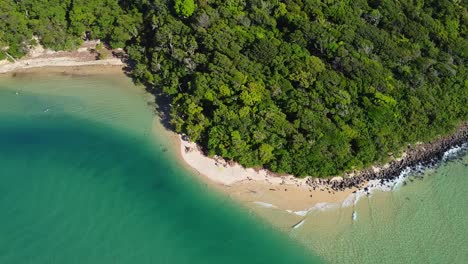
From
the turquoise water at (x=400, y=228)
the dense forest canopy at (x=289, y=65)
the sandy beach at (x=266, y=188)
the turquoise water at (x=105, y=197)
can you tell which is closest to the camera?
the turquoise water at (x=105, y=197)

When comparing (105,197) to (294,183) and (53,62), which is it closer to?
(294,183)

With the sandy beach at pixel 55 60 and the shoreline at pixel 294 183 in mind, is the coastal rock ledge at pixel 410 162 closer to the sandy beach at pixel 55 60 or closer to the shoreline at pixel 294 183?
the shoreline at pixel 294 183

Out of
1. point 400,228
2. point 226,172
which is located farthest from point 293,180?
point 400,228

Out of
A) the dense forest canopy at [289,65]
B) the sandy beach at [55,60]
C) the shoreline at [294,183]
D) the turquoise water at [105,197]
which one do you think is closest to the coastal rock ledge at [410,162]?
the shoreline at [294,183]

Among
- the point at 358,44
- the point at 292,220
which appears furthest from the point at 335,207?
the point at 358,44

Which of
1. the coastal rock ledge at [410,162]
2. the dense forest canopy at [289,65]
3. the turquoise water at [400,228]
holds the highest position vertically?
the dense forest canopy at [289,65]

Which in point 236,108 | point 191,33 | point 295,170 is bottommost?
point 295,170

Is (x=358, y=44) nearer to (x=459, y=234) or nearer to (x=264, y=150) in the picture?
(x=264, y=150)
